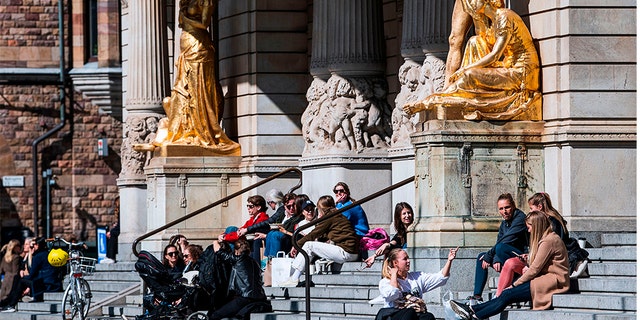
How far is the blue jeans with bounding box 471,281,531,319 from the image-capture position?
2017 centimetres

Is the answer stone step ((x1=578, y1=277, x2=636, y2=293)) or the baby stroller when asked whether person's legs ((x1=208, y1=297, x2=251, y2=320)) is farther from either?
stone step ((x1=578, y1=277, x2=636, y2=293))

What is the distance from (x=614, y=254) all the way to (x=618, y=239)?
897 mm

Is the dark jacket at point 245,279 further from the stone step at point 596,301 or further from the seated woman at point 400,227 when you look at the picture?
the stone step at point 596,301

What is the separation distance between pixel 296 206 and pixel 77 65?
26.3 meters

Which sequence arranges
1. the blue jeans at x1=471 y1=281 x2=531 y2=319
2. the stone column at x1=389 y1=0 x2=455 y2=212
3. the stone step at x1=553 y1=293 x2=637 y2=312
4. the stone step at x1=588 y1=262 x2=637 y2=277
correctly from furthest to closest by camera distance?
1. the stone column at x1=389 y1=0 x2=455 y2=212
2. the stone step at x1=588 y1=262 x2=637 y2=277
3. the blue jeans at x1=471 y1=281 x2=531 y2=319
4. the stone step at x1=553 y1=293 x2=637 y2=312

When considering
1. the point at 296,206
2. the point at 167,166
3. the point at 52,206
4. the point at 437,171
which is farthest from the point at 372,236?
the point at 52,206

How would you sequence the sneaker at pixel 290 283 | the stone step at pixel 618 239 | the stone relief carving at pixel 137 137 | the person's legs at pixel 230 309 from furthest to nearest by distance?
the stone relief carving at pixel 137 137 < the sneaker at pixel 290 283 < the person's legs at pixel 230 309 < the stone step at pixel 618 239

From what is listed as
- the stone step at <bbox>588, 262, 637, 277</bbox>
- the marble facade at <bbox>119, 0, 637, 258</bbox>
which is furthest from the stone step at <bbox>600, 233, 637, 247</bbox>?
the stone step at <bbox>588, 262, 637, 277</bbox>

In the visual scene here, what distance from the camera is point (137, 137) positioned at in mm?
35469

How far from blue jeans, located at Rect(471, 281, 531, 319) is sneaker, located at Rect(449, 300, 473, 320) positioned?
0.11 metres

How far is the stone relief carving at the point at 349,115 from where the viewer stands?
28656 mm

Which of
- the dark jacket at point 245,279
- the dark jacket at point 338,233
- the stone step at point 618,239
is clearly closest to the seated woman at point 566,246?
the stone step at point 618,239

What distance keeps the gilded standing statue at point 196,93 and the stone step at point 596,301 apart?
13.0m

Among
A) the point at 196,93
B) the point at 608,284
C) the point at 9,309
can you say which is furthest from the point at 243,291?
the point at 9,309
